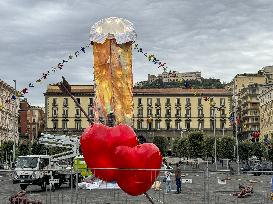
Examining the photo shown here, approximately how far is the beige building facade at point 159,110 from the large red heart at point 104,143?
120 meters

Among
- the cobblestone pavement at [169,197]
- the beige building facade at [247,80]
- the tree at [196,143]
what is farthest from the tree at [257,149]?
the beige building facade at [247,80]

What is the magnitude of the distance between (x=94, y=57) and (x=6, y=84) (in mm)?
91092

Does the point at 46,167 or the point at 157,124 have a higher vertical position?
the point at 157,124

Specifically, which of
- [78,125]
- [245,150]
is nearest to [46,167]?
[245,150]

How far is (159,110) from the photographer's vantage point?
138 metres

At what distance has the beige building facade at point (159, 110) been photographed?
13425 centimetres

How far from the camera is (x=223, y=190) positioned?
75.4 feet

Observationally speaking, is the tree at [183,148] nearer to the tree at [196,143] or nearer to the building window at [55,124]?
the tree at [196,143]

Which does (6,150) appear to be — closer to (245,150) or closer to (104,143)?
(245,150)

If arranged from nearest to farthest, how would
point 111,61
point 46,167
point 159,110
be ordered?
point 111,61 < point 46,167 < point 159,110

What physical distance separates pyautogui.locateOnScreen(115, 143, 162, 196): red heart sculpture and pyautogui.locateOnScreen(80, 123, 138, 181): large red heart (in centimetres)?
17

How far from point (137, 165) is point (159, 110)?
410 feet

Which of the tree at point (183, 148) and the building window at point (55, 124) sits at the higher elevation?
the building window at point (55, 124)

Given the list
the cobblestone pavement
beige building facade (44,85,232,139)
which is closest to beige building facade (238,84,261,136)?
beige building facade (44,85,232,139)
